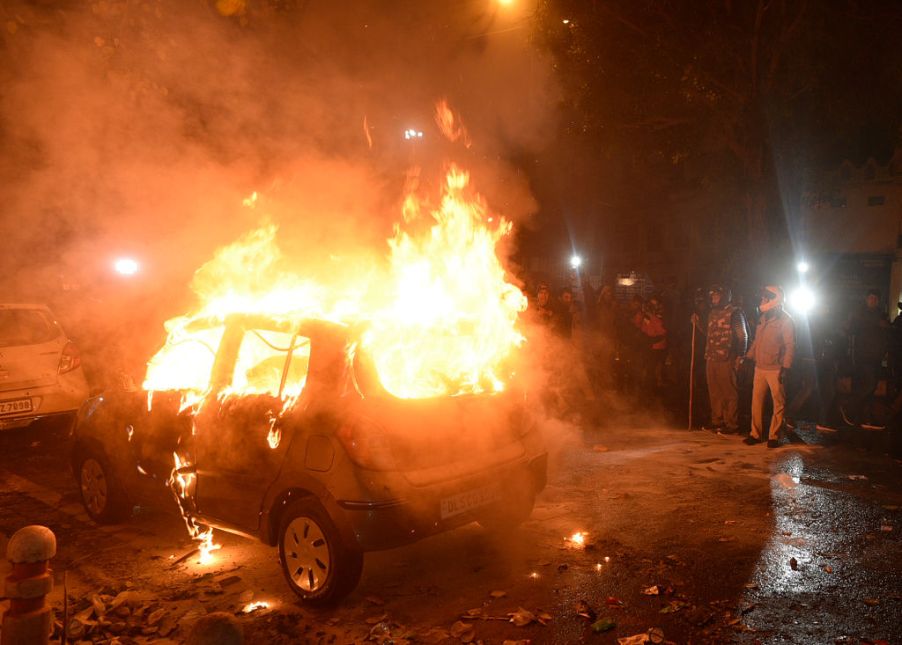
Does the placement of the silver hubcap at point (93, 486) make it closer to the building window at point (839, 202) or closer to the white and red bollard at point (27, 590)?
the white and red bollard at point (27, 590)

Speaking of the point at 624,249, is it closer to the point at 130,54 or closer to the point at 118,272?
the point at 118,272

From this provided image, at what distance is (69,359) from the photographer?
9.05 m

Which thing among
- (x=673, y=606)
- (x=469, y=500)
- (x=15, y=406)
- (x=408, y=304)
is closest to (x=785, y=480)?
(x=673, y=606)

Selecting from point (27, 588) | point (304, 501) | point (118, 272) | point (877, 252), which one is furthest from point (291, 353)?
point (877, 252)

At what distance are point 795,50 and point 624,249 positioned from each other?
85.7ft

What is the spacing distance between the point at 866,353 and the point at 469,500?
26.8 feet

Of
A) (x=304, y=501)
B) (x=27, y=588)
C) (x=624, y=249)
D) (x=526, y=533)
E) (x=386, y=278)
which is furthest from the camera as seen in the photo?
(x=624, y=249)

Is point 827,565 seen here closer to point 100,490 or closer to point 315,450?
point 315,450

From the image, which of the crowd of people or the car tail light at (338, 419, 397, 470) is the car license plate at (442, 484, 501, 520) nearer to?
the car tail light at (338, 419, 397, 470)

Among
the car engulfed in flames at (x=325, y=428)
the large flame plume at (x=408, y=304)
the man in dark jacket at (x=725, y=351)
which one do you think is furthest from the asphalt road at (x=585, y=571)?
the man in dark jacket at (x=725, y=351)

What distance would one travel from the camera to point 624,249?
123 ft

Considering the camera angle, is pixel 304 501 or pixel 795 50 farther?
pixel 795 50

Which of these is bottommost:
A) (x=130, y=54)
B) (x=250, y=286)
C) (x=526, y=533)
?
(x=526, y=533)

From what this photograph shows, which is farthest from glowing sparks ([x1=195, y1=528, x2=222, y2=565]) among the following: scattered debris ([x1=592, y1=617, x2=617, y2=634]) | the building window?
the building window
